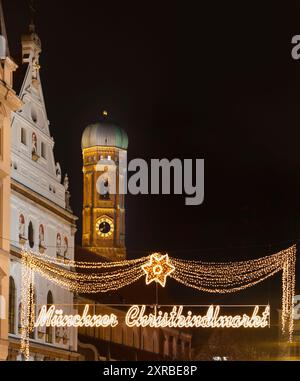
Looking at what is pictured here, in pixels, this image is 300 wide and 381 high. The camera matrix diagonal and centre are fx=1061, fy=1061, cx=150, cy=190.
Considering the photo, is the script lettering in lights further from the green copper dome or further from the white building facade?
the green copper dome

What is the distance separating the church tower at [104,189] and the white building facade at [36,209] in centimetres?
4453

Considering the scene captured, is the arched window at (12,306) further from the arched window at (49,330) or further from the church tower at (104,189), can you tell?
the church tower at (104,189)

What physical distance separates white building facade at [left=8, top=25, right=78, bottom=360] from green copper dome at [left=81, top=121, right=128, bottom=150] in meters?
44.2

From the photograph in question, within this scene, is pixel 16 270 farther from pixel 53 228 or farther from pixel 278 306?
pixel 278 306

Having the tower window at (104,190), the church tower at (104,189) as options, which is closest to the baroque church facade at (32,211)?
the church tower at (104,189)

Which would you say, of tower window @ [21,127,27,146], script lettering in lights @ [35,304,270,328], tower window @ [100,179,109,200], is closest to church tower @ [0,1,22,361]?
script lettering in lights @ [35,304,270,328]

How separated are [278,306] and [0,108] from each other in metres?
36.6

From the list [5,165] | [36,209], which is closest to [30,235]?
[36,209]

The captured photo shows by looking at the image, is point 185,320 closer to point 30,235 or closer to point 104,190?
point 30,235

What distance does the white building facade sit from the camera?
4834 centimetres

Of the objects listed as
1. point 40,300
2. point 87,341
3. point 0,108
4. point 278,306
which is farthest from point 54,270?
point 278,306

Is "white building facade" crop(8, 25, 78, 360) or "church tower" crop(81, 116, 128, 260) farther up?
"church tower" crop(81, 116, 128, 260)
